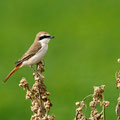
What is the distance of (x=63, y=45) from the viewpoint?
12.3 m

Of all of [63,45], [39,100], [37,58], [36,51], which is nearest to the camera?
[39,100]

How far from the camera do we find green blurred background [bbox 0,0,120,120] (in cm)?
949

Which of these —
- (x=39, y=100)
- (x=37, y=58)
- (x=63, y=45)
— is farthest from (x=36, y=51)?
(x=63, y=45)

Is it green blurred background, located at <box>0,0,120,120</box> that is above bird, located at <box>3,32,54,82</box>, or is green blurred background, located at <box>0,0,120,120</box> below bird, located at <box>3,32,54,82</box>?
above

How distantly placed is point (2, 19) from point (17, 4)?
1397mm

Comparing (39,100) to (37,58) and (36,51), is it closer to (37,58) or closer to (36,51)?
(37,58)

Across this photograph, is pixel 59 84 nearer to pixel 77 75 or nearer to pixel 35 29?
pixel 77 75

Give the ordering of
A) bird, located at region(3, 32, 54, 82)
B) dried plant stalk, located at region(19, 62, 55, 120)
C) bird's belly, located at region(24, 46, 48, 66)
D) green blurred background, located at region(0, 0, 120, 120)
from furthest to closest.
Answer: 1. green blurred background, located at region(0, 0, 120, 120)
2. bird, located at region(3, 32, 54, 82)
3. bird's belly, located at region(24, 46, 48, 66)
4. dried plant stalk, located at region(19, 62, 55, 120)

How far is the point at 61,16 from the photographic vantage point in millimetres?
14461

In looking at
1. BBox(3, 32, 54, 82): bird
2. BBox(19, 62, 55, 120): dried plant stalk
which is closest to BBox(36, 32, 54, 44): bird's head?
BBox(3, 32, 54, 82): bird

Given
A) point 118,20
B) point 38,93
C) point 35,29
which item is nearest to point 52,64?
point 35,29

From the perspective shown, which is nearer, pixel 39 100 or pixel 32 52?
pixel 39 100

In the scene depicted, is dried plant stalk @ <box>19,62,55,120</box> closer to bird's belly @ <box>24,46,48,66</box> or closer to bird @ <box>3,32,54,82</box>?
bird's belly @ <box>24,46,48,66</box>

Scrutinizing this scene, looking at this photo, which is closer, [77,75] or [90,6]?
[77,75]
